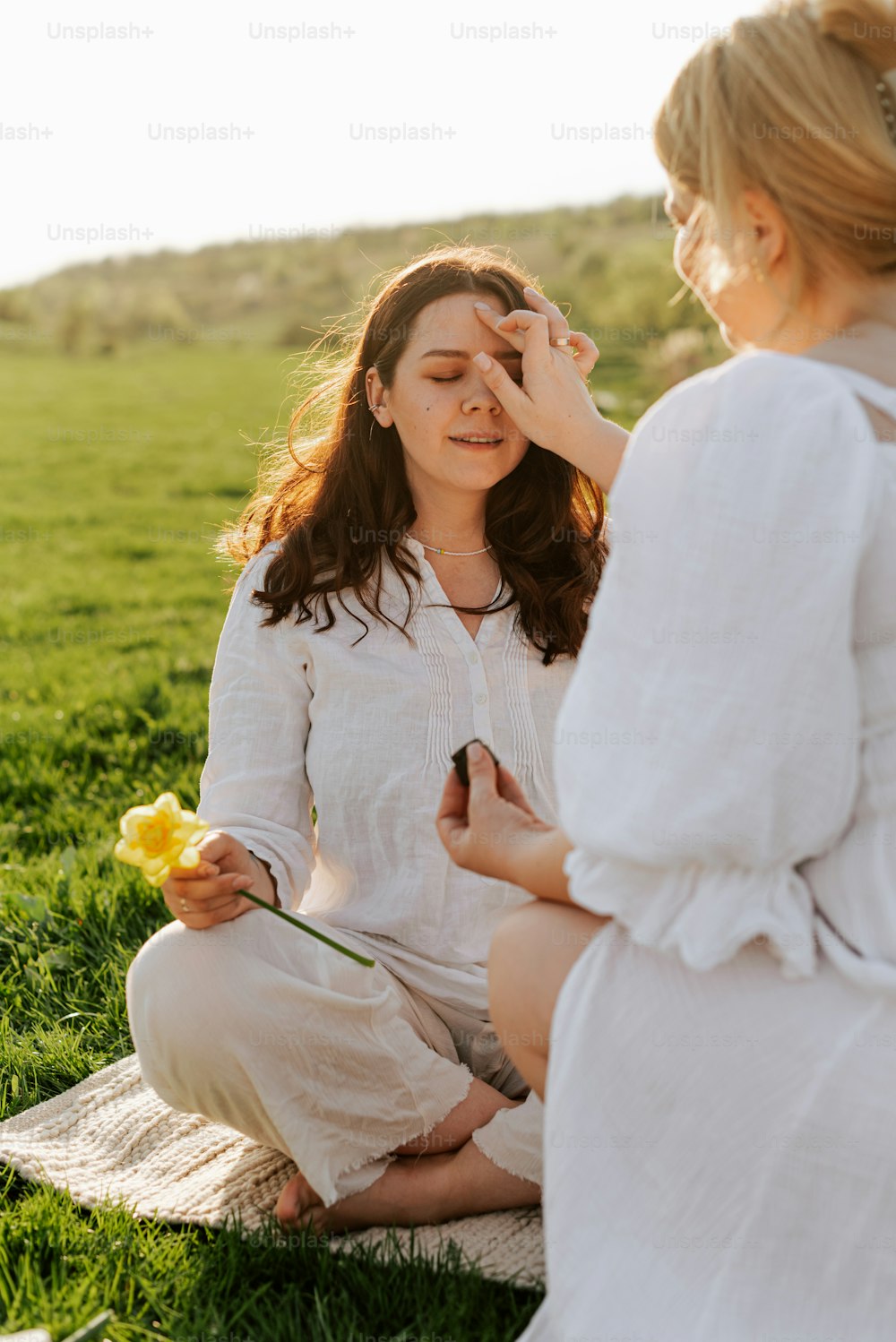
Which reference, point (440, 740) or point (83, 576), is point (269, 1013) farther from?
point (83, 576)

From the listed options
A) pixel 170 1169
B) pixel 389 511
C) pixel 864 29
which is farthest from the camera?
pixel 389 511

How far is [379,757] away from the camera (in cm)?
275

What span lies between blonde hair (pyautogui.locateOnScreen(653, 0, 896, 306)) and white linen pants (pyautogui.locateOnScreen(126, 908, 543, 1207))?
1426 mm

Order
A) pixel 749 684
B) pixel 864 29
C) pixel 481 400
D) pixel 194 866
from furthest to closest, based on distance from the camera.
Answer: pixel 481 400 < pixel 194 866 < pixel 864 29 < pixel 749 684

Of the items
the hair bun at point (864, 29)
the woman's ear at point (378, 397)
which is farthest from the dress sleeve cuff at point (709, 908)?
the woman's ear at point (378, 397)

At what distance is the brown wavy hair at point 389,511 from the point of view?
289 cm

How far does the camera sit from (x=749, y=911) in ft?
5.38

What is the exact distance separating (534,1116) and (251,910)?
0.63 metres

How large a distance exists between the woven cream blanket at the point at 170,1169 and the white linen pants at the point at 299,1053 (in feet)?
0.41

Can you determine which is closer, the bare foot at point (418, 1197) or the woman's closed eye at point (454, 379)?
the bare foot at point (418, 1197)

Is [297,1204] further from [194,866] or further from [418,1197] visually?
[194,866]

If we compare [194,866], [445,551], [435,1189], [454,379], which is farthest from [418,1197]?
[454,379]

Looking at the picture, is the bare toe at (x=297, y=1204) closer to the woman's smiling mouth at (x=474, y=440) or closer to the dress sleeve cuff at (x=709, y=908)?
the dress sleeve cuff at (x=709, y=908)

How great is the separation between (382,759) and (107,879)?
4.65 ft
